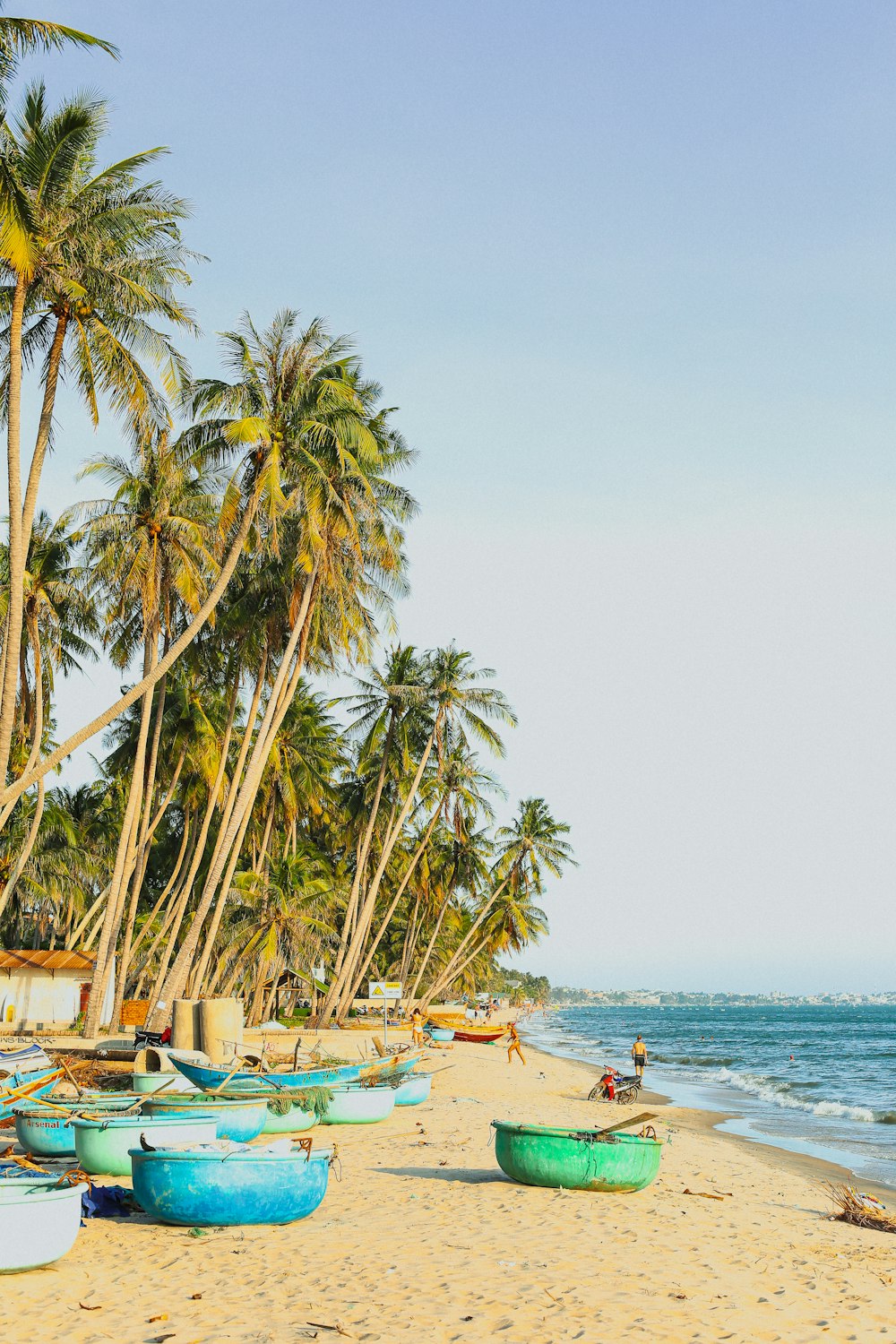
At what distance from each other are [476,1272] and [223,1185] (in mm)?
2767

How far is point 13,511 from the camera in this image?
16469 millimetres

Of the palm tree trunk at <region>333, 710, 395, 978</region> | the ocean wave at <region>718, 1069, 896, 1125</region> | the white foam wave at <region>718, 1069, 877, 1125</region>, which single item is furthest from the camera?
the palm tree trunk at <region>333, 710, 395, 978</region>

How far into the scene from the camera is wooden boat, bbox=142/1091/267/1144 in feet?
43.1

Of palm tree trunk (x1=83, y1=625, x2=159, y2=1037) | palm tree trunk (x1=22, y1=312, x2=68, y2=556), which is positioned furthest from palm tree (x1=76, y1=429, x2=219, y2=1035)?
palm tree trunk (x1=22, y1=312, x2=68, y2=556)

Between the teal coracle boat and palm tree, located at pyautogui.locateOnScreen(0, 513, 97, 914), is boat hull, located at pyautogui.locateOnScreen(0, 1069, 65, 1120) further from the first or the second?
palm tree, located at pyautogui.locateOnScreen(0, 513, 97, 914)

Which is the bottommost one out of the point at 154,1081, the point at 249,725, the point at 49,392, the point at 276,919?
the point at 154,1081

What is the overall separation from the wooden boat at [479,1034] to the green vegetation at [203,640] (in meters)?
6.32

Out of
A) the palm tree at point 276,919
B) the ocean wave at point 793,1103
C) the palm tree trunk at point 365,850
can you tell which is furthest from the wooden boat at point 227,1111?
the palm tree trunk at point 365,850

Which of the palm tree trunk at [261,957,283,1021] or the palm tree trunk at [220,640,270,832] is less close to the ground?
the palm tree trunk at [220,640,270,832]

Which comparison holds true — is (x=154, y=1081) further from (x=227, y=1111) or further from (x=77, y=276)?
(x=77, y=276)

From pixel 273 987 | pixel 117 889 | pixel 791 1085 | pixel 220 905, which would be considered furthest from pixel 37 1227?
pixel 791 1085

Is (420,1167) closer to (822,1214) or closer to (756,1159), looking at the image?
(822,1214)

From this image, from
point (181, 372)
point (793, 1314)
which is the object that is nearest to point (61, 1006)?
point (181, 372)

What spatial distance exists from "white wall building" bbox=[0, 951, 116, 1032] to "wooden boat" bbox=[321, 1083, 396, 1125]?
59.1ft
